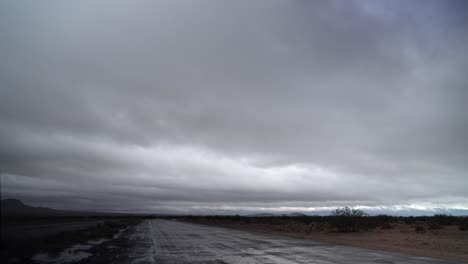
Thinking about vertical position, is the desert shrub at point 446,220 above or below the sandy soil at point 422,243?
above

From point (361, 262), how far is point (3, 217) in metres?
15.1

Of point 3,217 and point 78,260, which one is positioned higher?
point 3,217

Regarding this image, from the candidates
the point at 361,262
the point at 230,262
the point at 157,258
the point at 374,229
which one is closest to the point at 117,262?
the point at 157,258

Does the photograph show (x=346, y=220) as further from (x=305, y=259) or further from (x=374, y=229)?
(x=305, y=259)

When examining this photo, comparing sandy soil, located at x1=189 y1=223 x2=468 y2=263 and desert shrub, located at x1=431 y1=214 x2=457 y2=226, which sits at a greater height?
desert shrub, located at x1=431 y1=214 x2=457 y2=226

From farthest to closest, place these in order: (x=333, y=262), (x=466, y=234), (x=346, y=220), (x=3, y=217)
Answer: (x=346, y=220)
(x=466, y=234)
(x=333, y=262)
(x=3, y=217)

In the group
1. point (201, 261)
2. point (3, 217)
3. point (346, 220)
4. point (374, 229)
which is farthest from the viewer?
point (346, 220)

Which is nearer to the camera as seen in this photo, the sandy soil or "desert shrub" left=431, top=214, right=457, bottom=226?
the sandy soil

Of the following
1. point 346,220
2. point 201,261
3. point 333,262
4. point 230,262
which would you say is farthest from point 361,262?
point 346,220

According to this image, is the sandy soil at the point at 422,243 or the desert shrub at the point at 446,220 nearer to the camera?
the sandy soil at the point at 422,243

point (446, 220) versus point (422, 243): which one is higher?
point (446, 220)

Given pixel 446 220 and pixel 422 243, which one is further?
pixel 446 220

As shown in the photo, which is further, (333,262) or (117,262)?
(117,262)

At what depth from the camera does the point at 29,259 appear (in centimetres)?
1734
